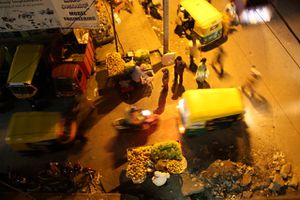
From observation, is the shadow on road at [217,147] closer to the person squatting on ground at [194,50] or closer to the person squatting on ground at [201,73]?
the person squatting on ground at [201,73]

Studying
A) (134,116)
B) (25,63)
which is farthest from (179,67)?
(25,63)

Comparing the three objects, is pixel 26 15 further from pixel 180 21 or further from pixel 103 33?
pixel 180 21

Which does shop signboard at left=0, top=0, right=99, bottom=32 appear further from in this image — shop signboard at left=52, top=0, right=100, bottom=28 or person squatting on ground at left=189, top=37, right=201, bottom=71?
person squatting on ground at left=189, top=37, right=201, bottom=71

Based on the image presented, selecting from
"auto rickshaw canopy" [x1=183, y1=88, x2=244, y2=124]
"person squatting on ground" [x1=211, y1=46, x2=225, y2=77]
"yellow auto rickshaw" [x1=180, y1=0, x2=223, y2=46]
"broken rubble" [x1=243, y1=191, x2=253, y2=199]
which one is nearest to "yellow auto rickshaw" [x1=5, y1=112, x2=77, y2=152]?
"auto rickshaw canopy" [x1=183, y1=88, x2=244, y2=124]

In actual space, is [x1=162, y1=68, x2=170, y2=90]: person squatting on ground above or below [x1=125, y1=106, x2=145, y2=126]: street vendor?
above

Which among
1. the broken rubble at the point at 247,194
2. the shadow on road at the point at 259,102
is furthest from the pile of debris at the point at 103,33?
the broken rubble at the point at 247,194

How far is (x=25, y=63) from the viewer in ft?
45.4

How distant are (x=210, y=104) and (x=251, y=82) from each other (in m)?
3.85

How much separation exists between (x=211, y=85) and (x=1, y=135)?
976 cm

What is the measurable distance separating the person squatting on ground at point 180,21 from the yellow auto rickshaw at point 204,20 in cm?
38

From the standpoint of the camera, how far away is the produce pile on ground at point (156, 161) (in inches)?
451

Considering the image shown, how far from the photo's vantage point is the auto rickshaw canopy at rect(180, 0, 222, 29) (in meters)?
15.3

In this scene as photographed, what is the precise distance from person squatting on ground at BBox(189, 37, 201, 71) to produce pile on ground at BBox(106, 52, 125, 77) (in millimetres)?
3308

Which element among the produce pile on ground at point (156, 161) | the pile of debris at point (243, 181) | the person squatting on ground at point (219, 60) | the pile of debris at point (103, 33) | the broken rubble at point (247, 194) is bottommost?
the broken rubble at point (247, 194)
